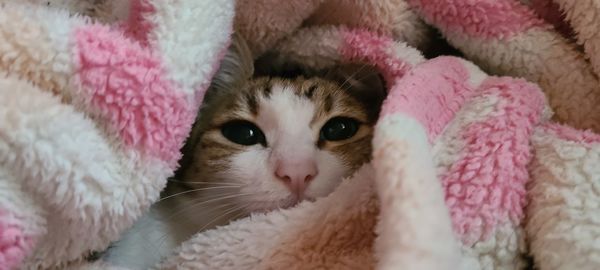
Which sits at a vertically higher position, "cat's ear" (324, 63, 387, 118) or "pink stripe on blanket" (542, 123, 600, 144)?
"pink stripe on blanket" (542, 123, 600, 144)

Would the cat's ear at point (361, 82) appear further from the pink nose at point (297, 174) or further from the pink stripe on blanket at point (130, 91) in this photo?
the pink stripe on blanket at point (130, 91)

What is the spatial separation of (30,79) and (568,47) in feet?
2.28

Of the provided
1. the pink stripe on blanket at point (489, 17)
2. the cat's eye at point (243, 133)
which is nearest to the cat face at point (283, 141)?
the cat's eye at point (243, 133)

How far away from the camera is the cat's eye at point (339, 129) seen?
3.37 feet

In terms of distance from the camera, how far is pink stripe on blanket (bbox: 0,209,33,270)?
2.01 ft

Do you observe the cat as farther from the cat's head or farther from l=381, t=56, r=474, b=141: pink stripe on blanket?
l=381, t=56, r=474, b=141: pink stripe on blanket

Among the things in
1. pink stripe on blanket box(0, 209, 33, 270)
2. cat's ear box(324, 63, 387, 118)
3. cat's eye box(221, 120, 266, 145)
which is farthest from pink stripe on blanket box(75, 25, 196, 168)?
cat's ear box(324, 63, 387, 118)

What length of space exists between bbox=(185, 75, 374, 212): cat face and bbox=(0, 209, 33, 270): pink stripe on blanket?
13.6 inches

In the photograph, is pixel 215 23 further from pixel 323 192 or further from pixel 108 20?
pixel 323 192

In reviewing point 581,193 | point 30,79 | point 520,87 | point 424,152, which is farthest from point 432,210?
point 30,79

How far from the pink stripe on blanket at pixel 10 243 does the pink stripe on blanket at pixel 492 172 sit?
1.38 feet

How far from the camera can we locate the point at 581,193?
2.20 ft

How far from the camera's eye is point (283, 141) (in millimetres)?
958

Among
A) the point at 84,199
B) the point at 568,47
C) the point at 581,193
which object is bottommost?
the point at 84,199
